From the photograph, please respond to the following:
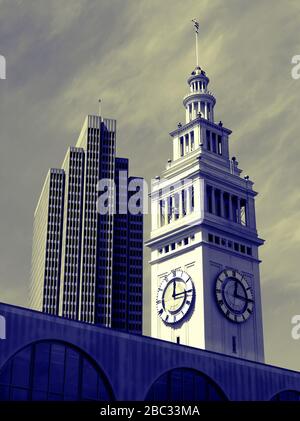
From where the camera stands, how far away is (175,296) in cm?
11581

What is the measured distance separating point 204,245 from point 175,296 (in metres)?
8.65

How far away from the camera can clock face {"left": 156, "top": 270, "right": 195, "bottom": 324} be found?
113188 millimetres

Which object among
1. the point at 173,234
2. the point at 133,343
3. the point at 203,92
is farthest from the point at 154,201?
the point at 133,343

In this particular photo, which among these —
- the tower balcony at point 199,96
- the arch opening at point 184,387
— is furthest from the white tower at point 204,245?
the arch opening at point 184,387

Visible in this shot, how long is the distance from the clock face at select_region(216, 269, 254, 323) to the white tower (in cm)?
14

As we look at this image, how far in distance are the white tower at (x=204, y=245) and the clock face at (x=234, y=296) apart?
14 centimetres

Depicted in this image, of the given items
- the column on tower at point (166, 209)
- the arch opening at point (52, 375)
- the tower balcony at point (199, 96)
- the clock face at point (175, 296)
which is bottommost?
the arch opening at point (52, 375)

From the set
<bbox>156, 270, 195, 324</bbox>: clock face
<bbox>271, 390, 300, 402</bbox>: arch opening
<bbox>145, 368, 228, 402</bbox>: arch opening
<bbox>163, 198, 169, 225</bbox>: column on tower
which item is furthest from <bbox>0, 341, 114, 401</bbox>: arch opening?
<bbox>163, 198, 169, 225</bbox>: column on tower

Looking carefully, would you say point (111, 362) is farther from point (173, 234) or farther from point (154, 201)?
point (154, 201)

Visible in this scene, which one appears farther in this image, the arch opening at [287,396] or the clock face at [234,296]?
the clock face at [234,296]

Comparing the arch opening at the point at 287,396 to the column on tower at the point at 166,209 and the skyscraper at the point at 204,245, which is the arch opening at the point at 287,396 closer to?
the skyscraper at the point at 204,245

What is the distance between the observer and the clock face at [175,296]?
113188 mm
